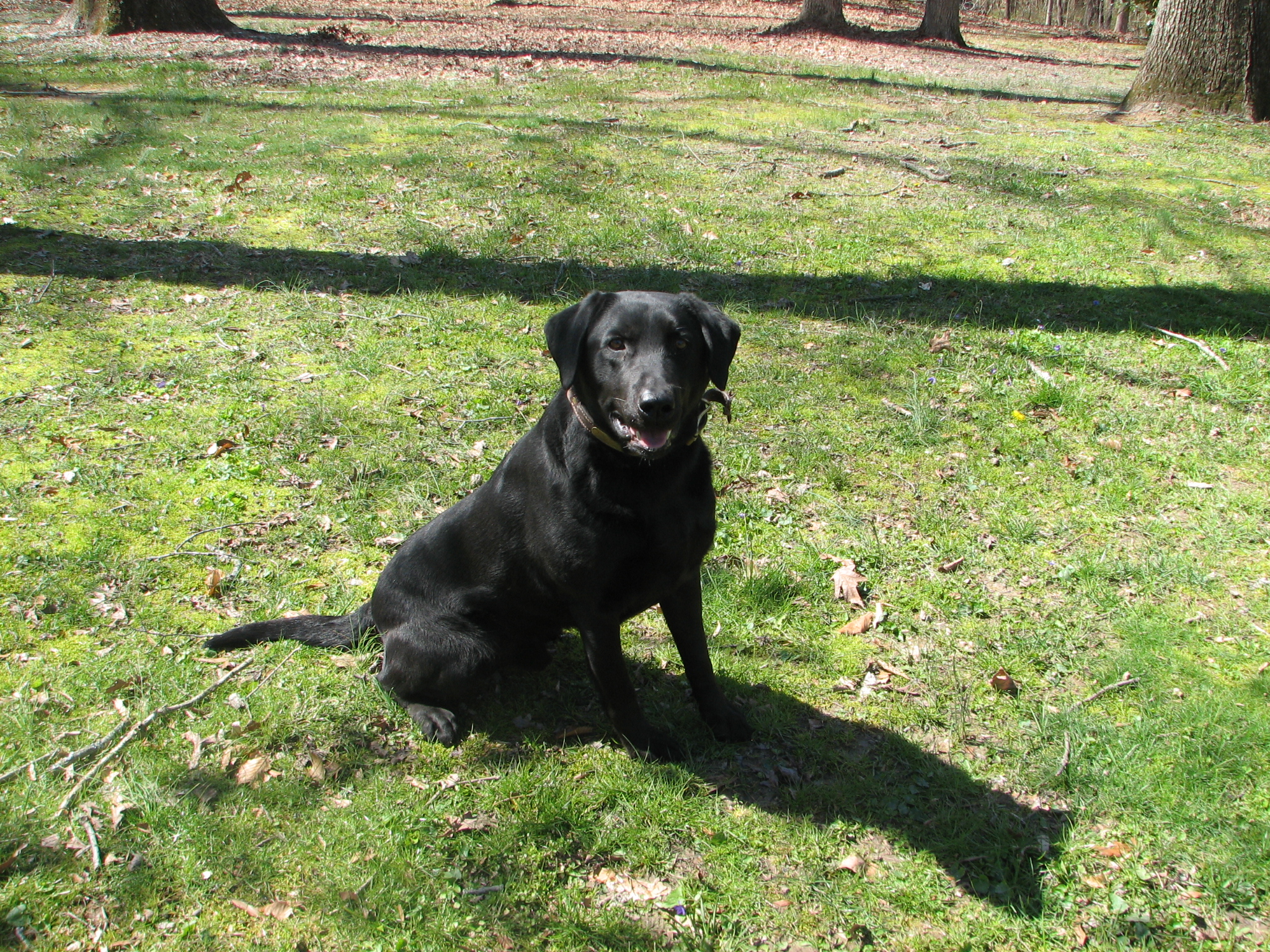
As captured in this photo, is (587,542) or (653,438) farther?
(587,542)

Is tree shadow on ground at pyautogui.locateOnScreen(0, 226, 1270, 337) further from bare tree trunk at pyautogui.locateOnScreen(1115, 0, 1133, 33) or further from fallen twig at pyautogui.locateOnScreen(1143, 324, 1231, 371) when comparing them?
bare tree trunk at pyautogui.locateOnScreen(1115, 0, 1133, 33)

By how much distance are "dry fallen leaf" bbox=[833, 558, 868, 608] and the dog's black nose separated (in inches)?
69.5

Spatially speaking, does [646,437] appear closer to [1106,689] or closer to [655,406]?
[655,406]

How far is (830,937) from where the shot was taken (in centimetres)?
263

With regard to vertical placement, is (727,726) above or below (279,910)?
above

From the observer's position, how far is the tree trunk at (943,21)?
20688mm

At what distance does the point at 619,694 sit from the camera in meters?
3.12

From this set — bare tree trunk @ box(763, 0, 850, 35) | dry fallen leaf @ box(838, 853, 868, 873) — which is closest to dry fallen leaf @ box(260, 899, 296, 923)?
dry fallen leaf @ box(838, 853, 868, 873)

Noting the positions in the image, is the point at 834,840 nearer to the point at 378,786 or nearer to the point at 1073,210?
the point at 378,786

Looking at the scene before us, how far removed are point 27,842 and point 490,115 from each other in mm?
10131

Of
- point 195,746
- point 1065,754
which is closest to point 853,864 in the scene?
point 1065,754

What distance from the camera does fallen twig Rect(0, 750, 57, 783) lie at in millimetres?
2990

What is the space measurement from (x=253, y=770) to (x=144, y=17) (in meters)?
15.4

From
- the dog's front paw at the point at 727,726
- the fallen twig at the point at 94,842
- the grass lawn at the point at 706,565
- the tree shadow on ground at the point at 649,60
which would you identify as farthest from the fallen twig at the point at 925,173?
the fallen twig at the point at 94,842
